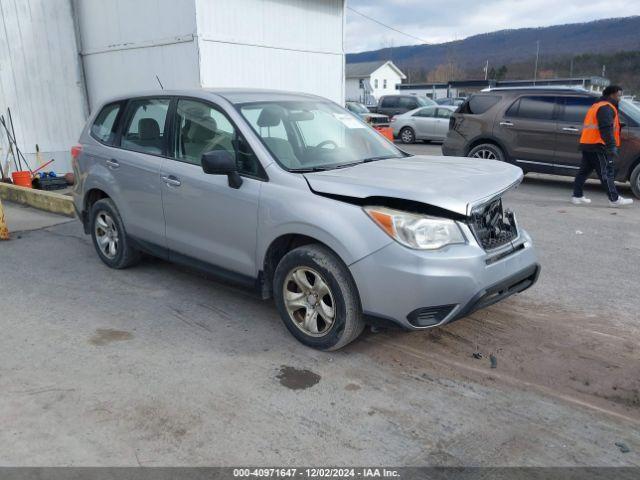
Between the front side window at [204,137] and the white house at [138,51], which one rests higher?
the white house at [138,51]

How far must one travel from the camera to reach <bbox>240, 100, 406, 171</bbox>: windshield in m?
4.09

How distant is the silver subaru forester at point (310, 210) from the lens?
331 centimetres

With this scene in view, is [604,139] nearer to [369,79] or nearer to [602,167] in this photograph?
[602,167]

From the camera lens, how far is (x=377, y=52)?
18388 cm

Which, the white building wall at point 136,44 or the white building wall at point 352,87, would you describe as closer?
the white building wall at point 136,44

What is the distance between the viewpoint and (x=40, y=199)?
8578 millimetres

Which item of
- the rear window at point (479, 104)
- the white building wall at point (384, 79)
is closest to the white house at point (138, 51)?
the rear window at point (479, 104)

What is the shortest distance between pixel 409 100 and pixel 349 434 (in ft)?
73.5

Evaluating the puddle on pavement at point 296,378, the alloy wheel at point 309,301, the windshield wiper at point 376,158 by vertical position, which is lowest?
the puddle on pavement at point 296,378

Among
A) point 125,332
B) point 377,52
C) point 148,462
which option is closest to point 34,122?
point 125,332

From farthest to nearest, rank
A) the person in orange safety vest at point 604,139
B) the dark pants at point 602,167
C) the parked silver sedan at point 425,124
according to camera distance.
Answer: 1. the parked silver sedan at point 425,124
2. the dark pants at point 602,167
3. the person in orange safety vest at point 604,139

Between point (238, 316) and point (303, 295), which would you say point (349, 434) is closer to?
point (303, 295)

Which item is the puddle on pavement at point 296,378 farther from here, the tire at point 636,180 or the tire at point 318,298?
the tire at point 636,180

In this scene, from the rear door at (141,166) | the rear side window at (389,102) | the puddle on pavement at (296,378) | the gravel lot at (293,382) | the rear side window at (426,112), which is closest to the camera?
the gravel lot at (293,382)
